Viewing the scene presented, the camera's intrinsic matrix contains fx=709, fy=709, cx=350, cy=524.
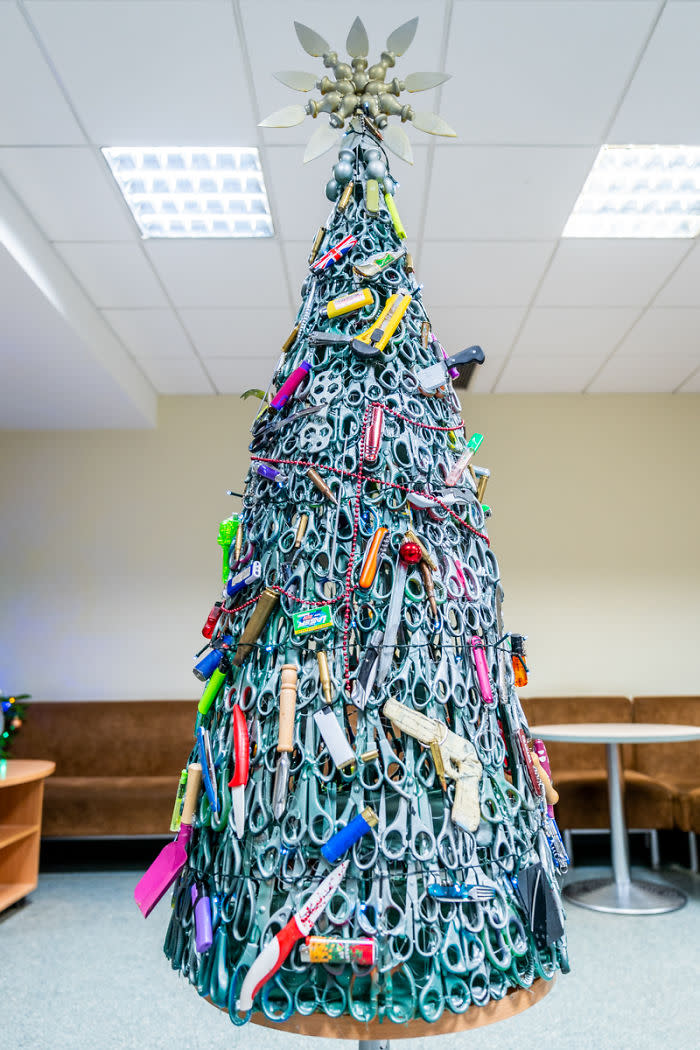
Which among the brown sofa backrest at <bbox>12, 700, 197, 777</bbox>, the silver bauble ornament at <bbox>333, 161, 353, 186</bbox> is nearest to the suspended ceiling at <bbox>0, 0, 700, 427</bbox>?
the silver bauble ornament at <bbox>333, 161, 353, 186</bbox>

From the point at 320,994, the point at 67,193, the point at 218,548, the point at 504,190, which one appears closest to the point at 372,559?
the point at 320,994

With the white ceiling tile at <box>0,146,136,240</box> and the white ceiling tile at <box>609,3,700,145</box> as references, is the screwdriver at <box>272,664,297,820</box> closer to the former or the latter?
the white ceiling tile at <box>609,3,700,145</box>

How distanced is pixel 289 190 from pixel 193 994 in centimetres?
275

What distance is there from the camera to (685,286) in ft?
10.8

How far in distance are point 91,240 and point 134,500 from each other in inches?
71.6

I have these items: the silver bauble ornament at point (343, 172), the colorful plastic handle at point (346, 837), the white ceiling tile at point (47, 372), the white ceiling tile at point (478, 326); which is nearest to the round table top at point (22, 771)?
the white ceiling tile at point (47, 372)

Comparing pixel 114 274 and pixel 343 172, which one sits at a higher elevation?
pixel 114 274

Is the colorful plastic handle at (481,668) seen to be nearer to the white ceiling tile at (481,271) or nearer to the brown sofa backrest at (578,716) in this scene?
the white ceiling tile at (481,271)

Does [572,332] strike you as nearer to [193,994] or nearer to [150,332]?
[150,332]

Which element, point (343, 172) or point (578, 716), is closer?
point (343, 172)

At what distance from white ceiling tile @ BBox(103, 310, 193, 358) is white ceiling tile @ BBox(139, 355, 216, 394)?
8cm

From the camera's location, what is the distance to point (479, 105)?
2279 mm

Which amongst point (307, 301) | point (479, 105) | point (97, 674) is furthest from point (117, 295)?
point (307, 301)

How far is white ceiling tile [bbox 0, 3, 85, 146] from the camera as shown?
6.55 feet
